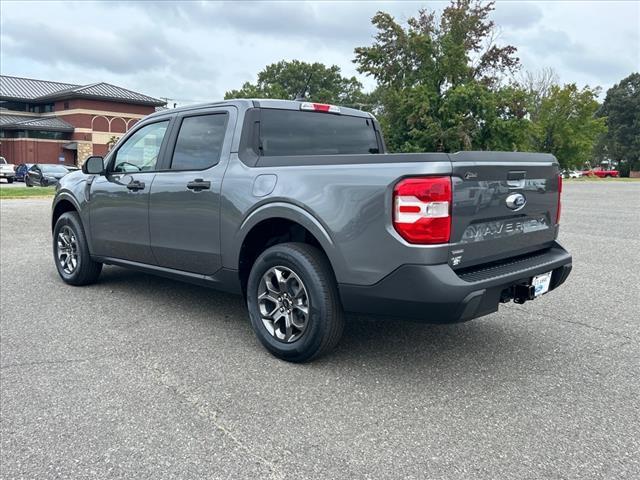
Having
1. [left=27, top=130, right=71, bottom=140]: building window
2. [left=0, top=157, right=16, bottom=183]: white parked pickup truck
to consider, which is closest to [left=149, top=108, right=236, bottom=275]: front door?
[left=0, top=157, right=16, bottom=183]: white parked pickup truck

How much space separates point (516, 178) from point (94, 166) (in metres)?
3.98

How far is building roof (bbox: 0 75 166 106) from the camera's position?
5672 centimetres

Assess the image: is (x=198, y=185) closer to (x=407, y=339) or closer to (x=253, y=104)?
(x=253, y=104)

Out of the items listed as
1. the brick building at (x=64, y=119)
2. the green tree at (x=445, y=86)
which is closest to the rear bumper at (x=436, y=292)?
the green tree at (x=445, y=86)

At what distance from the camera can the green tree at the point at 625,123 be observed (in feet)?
249

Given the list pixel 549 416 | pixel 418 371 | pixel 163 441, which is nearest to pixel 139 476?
pixel 163 441

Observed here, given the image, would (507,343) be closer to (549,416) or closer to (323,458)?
(549,416)

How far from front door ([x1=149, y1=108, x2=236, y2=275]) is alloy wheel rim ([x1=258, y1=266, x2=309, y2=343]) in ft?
1.88

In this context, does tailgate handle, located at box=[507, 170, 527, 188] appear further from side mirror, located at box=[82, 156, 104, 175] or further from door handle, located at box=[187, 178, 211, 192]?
side mirror, located at box=[82, 156, 104, 175]

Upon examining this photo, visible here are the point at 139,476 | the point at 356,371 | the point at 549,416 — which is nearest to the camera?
the point at 139,476

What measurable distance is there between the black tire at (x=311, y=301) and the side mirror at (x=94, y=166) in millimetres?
2492

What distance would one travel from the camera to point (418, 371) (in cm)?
368

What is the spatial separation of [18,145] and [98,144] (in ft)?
24.4

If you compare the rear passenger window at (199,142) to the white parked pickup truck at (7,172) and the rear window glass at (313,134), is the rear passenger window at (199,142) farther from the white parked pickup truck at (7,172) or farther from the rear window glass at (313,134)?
the white parked pickup truck at (7,172)
